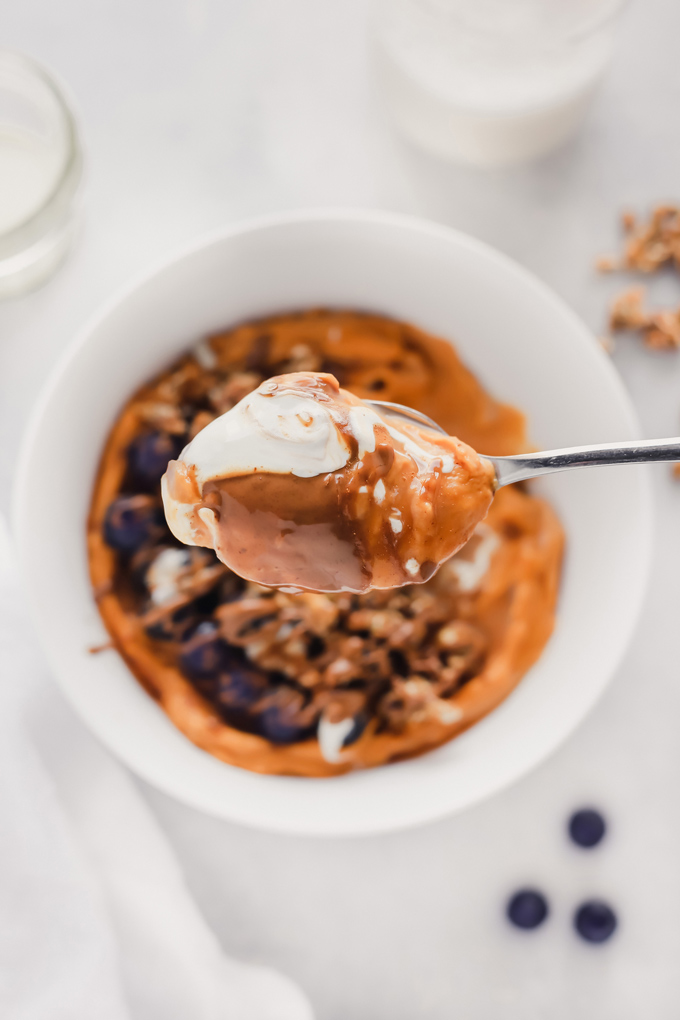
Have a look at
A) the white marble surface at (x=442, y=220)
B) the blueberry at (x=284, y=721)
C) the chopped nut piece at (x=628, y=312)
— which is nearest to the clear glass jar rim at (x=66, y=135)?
the white marble surface at (x=442, y=220)

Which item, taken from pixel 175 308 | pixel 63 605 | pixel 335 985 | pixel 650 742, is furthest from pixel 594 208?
pixel 335 985

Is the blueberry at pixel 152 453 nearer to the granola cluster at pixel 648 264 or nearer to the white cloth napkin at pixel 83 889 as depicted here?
the white cloth napkin at pixel 83 889

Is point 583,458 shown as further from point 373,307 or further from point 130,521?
point 130,521

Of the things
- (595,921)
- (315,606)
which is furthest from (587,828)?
(315,606)

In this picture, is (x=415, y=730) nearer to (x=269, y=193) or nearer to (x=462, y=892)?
(x=462, y=892)

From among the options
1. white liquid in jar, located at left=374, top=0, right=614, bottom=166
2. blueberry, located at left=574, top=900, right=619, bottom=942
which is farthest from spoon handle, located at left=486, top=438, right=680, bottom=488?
blueberry, located at left=574, top=900, right=619, bottom=942
